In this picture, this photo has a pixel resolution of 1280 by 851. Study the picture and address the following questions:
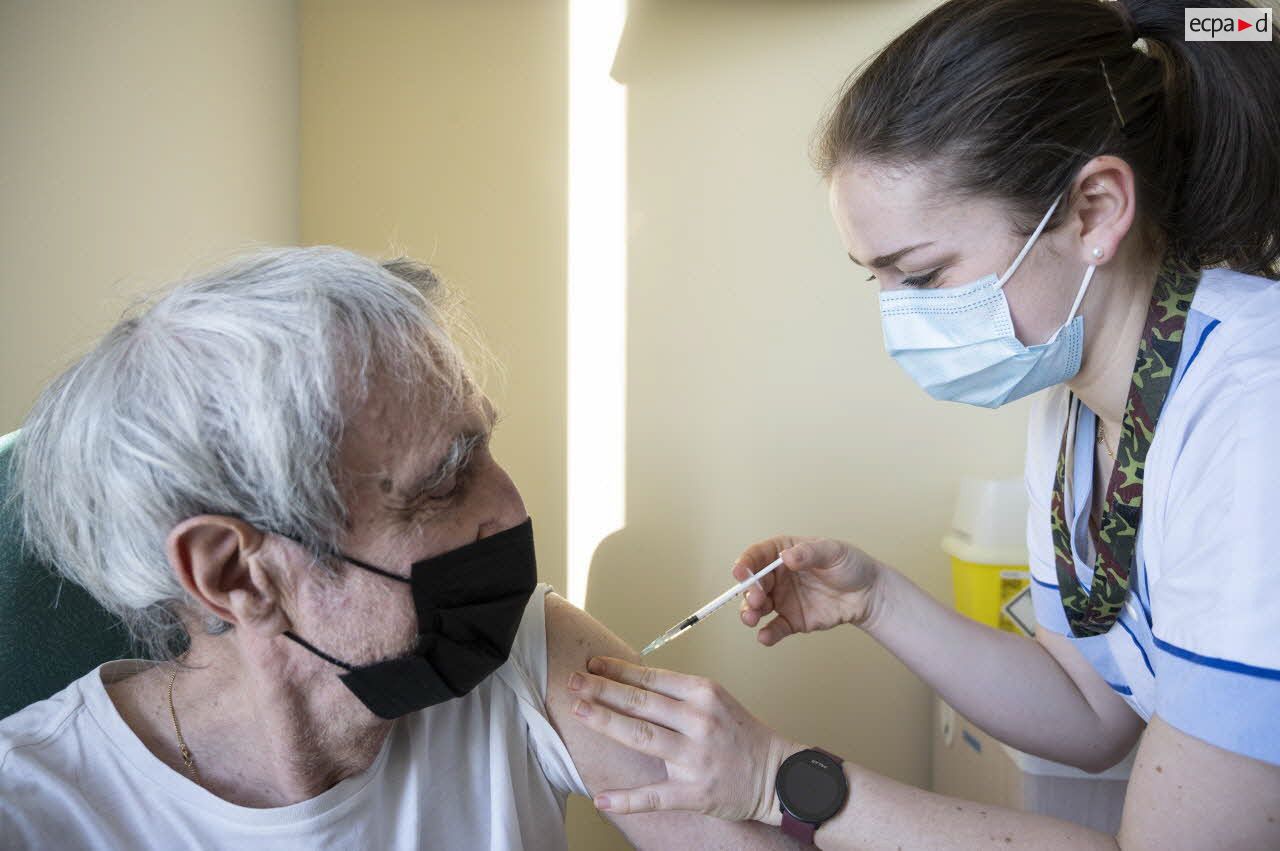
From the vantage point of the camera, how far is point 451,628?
1.06 m

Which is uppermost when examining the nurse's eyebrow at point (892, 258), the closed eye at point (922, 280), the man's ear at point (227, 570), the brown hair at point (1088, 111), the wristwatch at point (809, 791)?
the brown hair at point (1088, 111)

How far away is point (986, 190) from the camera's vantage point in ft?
3.81

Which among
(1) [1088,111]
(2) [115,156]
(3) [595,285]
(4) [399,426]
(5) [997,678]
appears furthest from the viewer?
(3) [595,285]

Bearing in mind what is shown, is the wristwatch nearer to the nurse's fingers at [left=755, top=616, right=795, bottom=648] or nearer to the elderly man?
the elderly man

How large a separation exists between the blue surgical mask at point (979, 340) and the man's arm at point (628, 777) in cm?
60

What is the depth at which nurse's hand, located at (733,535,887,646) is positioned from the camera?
1413mm

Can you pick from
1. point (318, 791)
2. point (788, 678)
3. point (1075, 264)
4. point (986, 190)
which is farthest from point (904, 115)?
point (788, 678)

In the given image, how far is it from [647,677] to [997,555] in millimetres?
1094

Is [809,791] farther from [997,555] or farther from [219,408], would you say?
[997,555]

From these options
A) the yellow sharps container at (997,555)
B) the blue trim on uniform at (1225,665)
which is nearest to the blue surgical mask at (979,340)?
the blue trim on uniform at (1225,665)

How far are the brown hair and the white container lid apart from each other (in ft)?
2.78

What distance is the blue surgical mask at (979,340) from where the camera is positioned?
1202 millimetres

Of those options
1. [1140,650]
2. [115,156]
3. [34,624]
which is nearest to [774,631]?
[1140,650]

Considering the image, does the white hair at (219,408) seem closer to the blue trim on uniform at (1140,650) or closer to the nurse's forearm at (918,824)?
the nurse's forearm at (918,824)
